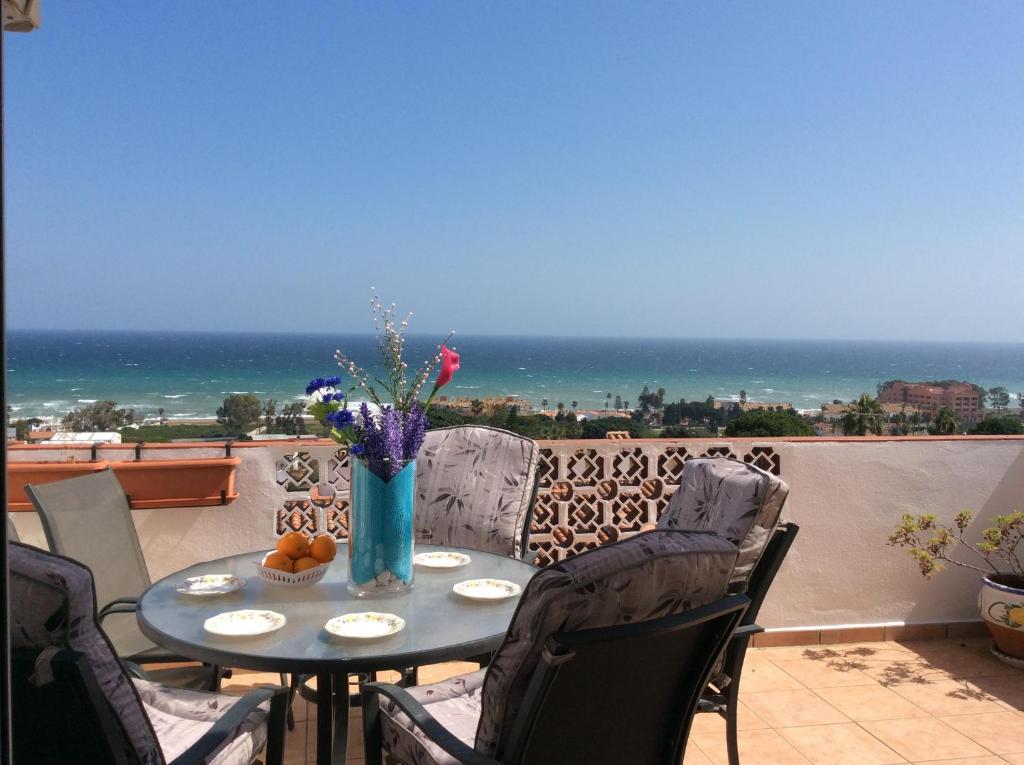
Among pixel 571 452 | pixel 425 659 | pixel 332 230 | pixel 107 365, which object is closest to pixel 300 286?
pixel 332 230

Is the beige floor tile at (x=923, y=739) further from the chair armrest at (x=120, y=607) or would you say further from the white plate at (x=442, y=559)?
the chair armrest at (x=120, y=607)

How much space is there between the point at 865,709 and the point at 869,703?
0.07 meters

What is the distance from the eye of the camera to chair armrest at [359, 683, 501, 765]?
4.78ft

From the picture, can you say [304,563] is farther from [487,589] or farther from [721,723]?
[721,723]

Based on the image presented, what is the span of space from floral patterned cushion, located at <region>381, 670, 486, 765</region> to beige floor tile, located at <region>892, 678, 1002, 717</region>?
6.94ft

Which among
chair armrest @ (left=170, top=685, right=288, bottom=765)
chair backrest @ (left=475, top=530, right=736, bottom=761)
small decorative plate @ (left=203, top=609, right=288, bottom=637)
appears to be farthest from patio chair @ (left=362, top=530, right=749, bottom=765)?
small decorative plate @ (left=203, top=609, right=288, bottom=637)

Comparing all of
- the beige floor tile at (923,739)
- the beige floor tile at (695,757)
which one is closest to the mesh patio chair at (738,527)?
the beige floor tile at (695,757)

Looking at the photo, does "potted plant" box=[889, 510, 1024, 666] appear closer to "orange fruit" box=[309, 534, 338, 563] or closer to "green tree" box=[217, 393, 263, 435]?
"orange fruit" box=[309, 534, 338, 563]

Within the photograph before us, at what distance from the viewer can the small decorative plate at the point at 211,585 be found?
2.14m

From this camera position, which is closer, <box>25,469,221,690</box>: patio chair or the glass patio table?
the glass patio table

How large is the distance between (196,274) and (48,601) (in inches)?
1069

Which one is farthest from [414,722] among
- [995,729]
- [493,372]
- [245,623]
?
[493,372]

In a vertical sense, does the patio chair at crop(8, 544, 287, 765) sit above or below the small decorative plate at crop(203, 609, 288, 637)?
above

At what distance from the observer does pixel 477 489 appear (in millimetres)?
3152
